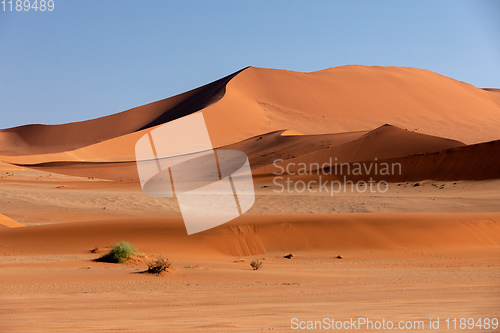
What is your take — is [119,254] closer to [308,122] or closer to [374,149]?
[374,149]

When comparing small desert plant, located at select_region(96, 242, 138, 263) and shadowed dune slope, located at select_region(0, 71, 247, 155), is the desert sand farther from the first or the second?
shadowed dune slope, located at select_region(0, 71, 247, 155)

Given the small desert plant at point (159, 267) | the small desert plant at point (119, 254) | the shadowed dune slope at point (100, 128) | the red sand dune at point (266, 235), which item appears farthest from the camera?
the shadowed dune slope at point (100, 128)

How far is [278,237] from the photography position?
640 inches

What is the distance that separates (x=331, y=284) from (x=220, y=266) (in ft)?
11.0

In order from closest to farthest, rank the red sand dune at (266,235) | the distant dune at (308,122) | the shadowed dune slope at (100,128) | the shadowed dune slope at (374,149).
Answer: the red sand dune at (266,235) < the shadowed dune slope at (374,149) < the distant dune at (308,122) < the shadowed dune slope at (100,128)

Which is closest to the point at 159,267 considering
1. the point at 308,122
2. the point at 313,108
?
the point at 308,122

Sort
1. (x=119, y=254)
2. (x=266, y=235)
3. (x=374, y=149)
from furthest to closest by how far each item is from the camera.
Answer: (x=374, y=149) < (x=266, y=235) < (x=119, y=254)

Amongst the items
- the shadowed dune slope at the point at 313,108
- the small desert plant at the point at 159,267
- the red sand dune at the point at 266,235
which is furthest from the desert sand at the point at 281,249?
the shadowed dune slope at the point at 313,108

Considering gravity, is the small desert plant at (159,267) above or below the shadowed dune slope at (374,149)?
below

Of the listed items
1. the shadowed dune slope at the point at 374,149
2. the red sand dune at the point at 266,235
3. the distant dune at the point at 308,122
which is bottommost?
the red sand dune at the point at 266,235

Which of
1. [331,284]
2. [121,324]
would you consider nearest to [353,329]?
[121,324]

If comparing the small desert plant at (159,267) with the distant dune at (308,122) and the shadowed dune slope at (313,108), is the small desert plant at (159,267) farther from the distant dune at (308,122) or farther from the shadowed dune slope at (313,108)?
the shadowed dune slope at (313,108)

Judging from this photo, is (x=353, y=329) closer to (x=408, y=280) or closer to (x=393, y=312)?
(x=393, y=312)

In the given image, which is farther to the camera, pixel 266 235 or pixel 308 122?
pixel 308 122
